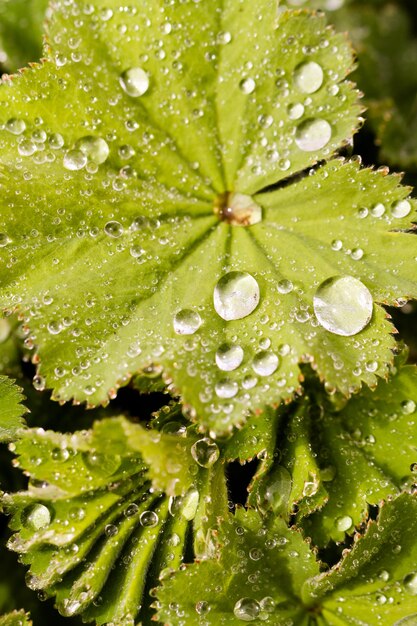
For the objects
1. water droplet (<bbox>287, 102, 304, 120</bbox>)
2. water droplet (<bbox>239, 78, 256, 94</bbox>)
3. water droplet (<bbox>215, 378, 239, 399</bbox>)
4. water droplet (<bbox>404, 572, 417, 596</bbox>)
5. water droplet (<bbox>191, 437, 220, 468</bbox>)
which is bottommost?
water droplet (<bbox>404, 572, 417, 596</bbox>)

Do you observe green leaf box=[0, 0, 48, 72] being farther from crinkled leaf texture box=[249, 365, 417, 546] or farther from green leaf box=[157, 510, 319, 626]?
green leaf box=[157, 510, 319, 626]

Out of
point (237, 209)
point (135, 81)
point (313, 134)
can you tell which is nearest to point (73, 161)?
point (135, 81)

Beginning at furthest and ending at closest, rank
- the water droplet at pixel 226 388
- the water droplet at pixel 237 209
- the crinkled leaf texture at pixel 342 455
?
the water droplet at pixel 237 209
the crinkled leaf texture at pixel 342 455
the water droplet at pixel 226 388

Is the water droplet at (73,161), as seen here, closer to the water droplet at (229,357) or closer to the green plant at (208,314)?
the green plant at (208,314)

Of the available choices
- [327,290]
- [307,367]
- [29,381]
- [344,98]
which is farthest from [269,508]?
[344,98]

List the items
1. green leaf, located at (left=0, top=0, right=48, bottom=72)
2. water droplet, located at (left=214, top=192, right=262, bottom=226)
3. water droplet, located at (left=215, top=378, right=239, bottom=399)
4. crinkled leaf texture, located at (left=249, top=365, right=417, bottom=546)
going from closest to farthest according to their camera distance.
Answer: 1. water droplet, located at (left=215, top=378, right=239, bottom=399)
2. crinkled leaf texture, located at (left=249, top=365, right=417, bottom=546)
3. water droplet, located at (left=214, top=192, right=262, bottom=226)
4. green leaf, located at (left=0, top=0, right=48, bottom=72)

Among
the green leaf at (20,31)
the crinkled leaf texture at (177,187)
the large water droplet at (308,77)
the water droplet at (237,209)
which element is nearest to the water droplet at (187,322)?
the crinkled leaf texture at (177,187)

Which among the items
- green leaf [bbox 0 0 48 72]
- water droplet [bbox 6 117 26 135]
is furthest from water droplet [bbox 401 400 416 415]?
green leaf [bbox 0 0 48 72]
